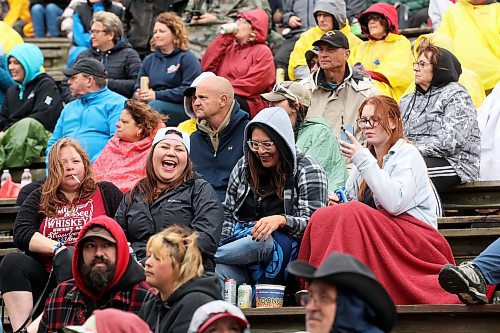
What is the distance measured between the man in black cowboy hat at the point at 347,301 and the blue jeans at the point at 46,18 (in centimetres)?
1203

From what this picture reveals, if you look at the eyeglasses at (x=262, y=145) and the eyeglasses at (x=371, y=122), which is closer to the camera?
the eyeglasses at (x=371, y=122)

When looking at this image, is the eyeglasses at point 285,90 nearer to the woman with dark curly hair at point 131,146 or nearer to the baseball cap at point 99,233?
the woman with dark curly hair at point 131,146

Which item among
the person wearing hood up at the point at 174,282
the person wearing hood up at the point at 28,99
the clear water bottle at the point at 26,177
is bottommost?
the clear water bottle at the point at 26,177

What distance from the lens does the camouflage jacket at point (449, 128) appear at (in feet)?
33.4

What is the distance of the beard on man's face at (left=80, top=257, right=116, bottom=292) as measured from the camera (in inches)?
300

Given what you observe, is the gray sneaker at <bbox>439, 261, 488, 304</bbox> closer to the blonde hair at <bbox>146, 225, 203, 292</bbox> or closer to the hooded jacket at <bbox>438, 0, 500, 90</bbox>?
the blonde hair at <bbox>146, 225, 203, 292</bbox>

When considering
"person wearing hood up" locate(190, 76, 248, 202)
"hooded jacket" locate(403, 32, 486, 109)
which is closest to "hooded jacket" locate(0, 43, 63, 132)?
"person wearing hood up" locate(190, 76, 248, 202)

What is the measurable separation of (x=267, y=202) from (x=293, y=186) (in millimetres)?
210

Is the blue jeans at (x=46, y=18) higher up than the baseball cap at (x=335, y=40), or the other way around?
the baseball cap at (x=335, y=40)

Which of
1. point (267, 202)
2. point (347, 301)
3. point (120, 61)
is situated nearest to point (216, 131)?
point (267, 202)

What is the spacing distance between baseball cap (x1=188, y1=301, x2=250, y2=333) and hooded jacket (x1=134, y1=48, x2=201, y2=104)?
6.35 meters

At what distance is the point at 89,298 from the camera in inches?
305

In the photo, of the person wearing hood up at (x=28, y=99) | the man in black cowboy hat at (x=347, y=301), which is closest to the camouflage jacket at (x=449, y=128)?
the person wearing hood up at (x=28, y=99)

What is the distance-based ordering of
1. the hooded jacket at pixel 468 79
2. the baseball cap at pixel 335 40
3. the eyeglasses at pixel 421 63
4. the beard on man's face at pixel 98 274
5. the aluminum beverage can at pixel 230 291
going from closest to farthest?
the beard on man's face at pixel 98 274 < the aluminum beverage can at pixel 230 291 < the eyeglasses at pixel 421 63 < the baseball cap at pixel 335 40 < the hooded jacket at pixel 468 79
